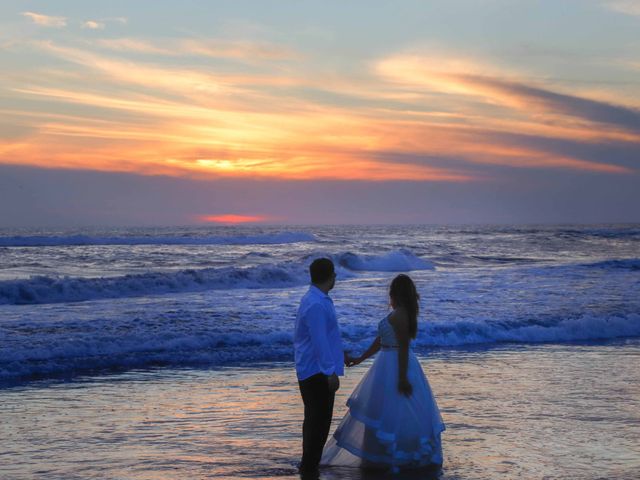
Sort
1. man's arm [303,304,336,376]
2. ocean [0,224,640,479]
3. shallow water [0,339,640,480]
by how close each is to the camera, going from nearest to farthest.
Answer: man's arm [303,304,336,376] → shallow water [0,339,640,480] → ocean [0,224,640,479]

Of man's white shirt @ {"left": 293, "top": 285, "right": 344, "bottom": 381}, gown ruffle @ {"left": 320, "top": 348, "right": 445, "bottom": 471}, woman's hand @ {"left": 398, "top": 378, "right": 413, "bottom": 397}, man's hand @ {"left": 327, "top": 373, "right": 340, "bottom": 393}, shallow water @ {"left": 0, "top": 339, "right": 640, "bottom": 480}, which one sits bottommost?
shallow water @ {"left": 0, "top": 339, "right": 640, "bottom": 480}

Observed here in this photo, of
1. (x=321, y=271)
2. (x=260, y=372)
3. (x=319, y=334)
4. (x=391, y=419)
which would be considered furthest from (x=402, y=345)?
(x=260, y=372)

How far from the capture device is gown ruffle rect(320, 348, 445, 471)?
5875 millimetres

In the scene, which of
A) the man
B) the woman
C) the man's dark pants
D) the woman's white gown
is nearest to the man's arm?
the man

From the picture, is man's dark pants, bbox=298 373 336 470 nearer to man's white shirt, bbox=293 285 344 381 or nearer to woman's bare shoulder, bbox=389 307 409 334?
man's white shirt, bbox=293 285 344 381

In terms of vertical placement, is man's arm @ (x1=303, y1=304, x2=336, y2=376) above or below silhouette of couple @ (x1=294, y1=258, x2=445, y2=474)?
above

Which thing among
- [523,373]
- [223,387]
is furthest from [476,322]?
[223,387]

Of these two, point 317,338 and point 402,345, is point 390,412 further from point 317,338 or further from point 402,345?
point 317,338

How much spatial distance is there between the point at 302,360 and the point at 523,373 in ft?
20.1

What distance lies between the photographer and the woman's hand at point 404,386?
19.1 ft

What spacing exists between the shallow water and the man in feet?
2.51

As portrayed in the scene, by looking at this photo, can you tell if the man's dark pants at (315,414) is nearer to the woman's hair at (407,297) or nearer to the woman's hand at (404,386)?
the woman's hand at (404,386)

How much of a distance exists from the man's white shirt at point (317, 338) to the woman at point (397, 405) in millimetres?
497

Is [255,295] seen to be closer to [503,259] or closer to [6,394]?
[6,394]
